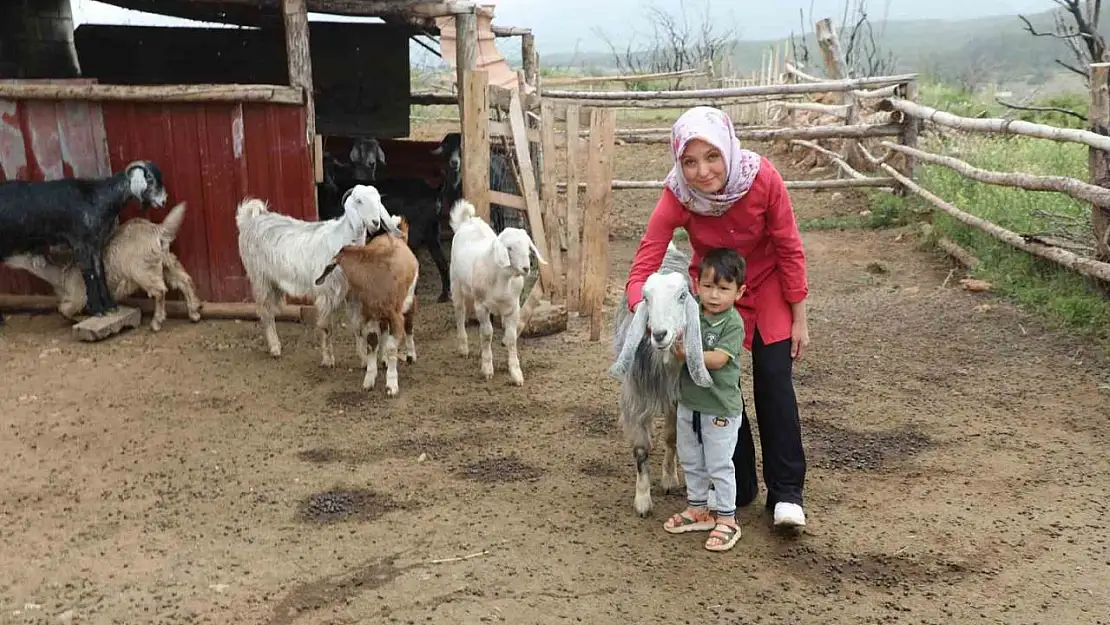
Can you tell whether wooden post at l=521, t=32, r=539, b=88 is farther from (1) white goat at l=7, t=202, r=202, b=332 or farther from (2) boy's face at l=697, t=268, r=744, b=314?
(2) boy's face at l=697, t=268, r=744, b=314

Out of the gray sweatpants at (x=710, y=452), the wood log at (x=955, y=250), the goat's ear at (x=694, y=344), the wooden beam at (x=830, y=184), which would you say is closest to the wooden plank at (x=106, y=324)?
the gray sweatpants at (x=710, y=452)

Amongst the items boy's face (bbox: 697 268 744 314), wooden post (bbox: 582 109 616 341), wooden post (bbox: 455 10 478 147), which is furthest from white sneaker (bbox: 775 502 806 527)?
wooden post (bbox: 455 10 478 147)

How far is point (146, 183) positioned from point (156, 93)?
2.35 feet

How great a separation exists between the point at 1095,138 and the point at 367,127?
8744mm

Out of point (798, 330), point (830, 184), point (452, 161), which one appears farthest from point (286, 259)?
point (830, 184)

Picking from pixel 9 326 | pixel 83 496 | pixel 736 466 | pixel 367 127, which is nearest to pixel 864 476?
pixel 736 466

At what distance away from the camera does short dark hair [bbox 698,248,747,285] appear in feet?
11.2

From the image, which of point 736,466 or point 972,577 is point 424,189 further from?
point 972,577

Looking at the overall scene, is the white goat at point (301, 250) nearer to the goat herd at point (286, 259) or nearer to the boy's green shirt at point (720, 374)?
the goat herd at point (286, 259)

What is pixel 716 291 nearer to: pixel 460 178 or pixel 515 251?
pixel 515 251

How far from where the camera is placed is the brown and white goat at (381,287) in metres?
5.60

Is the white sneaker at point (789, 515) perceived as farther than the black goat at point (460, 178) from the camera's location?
No

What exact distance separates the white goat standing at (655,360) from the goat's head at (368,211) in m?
2.18

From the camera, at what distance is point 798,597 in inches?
132
